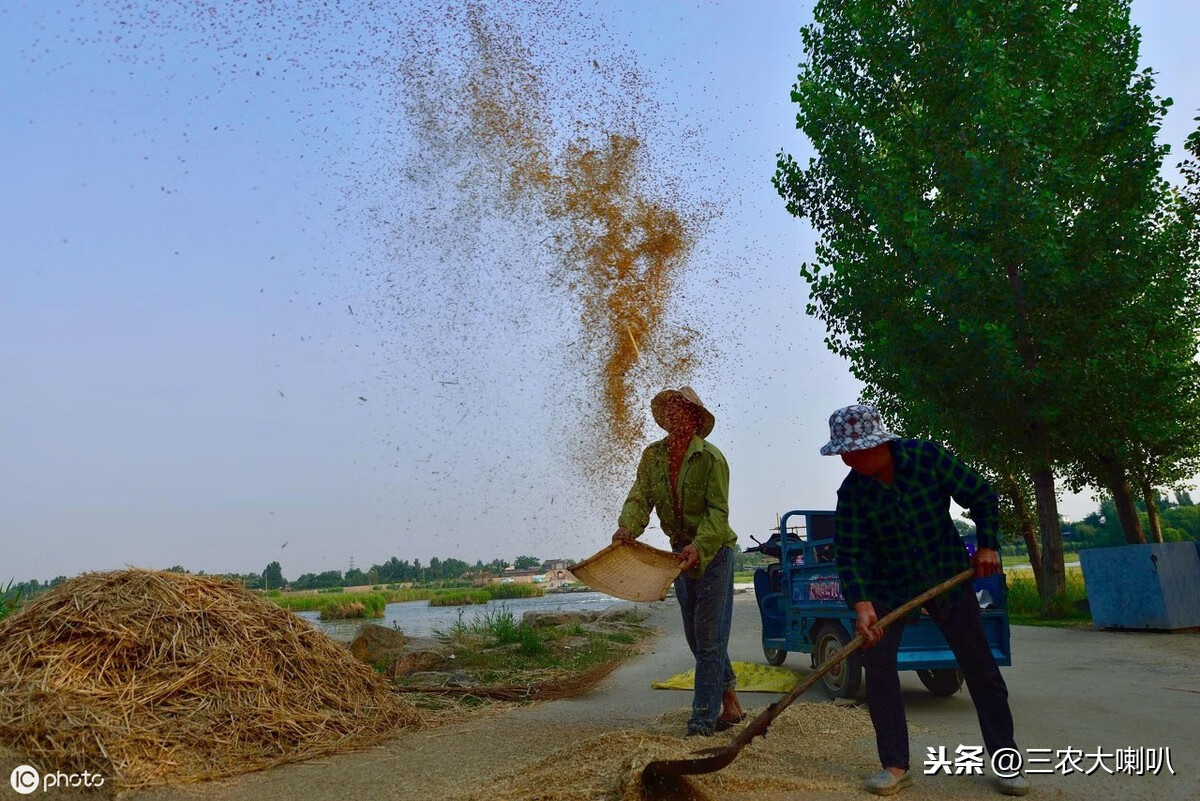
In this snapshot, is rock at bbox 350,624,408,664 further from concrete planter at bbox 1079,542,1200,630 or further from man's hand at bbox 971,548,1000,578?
concrete planter at bbox 1079,542,1200,630

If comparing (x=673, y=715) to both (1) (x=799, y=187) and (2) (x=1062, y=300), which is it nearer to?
(2) (x=1062, y=300)

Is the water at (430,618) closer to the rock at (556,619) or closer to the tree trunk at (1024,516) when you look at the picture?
the rock at (556,619)

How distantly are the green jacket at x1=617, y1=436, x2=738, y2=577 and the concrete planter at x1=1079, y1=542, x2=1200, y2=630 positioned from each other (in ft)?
40.4

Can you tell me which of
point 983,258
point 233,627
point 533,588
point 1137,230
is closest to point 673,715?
point 233,627

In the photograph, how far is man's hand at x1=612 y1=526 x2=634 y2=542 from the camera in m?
5.84

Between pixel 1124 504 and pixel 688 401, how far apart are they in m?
16.5

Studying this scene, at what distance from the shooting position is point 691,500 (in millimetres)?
5977

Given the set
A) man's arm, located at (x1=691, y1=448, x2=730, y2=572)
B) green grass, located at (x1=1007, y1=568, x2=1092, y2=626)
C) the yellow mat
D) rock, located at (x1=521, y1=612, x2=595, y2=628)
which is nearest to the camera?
man's arm, located at (x1=691, y1=448, x2=730, y2=572)

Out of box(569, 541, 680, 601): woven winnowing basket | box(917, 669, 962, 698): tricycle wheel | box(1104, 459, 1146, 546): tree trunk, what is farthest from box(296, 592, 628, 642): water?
box(1104, 459, 1146, 546): tree trunk

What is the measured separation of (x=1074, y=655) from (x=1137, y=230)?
871cm

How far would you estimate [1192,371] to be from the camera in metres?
16.7

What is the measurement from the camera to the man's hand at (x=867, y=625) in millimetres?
4434

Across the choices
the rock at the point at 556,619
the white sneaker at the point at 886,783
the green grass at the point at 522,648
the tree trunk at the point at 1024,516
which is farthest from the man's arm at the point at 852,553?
the tree trunk at the point at 1024,516

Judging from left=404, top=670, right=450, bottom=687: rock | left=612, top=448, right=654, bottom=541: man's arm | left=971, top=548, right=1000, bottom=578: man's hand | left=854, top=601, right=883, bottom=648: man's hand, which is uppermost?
left=612, top=448, right=654, bottom=541: man's arm
